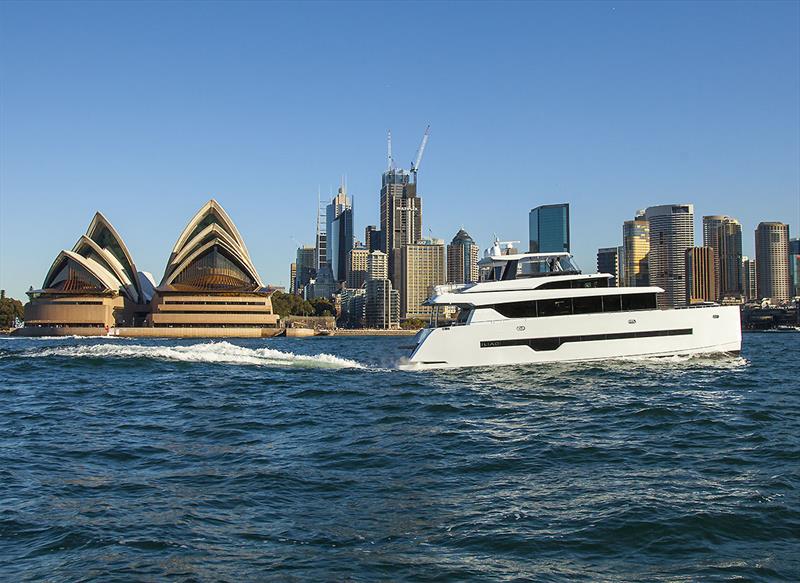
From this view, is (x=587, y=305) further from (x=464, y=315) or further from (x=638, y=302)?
(x=464, y=315)

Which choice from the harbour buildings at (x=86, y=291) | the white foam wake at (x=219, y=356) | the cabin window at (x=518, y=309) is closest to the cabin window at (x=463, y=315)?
the cabin window at (x=518, y=309)

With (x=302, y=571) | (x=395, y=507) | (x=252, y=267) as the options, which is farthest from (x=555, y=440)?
(x=252, y=267)

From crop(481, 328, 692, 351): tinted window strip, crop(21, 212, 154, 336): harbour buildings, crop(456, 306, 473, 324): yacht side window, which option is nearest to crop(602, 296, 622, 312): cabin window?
crop(481, 328, 692, 351): tinted window strip

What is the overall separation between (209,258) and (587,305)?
367ft

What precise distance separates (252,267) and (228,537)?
128 meters

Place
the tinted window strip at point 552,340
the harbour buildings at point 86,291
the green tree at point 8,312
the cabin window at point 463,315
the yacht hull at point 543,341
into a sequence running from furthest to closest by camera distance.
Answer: the green tree at point 8,312 → the harbour buildings at point 86,291 → the cabin window at point 463,315 → the tinted window strip at point 552,340 → the yacht hull at point 543,341

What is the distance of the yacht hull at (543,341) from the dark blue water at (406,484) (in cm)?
624

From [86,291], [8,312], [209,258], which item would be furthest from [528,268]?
[8,312]

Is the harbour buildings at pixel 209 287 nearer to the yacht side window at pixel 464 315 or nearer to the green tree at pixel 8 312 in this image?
the green tree at pixel 8 312

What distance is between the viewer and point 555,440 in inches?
519

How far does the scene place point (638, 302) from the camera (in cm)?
2767

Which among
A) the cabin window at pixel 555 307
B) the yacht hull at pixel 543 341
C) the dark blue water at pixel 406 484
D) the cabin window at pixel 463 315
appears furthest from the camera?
the cabin window at pixel 463 315

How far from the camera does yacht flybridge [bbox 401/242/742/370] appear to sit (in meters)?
A: 27.0

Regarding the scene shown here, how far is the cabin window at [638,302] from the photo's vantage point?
2755 centimetres
